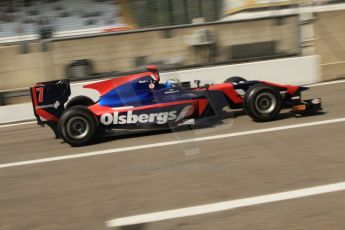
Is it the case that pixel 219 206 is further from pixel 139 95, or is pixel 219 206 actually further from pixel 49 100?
pixel 49 100

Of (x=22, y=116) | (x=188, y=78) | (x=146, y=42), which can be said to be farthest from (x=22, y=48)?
(x=188, y=78)

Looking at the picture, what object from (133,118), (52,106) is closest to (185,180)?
(133,118)

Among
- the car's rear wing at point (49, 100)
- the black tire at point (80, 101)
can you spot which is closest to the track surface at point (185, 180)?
the car's rear wing at point (49, 100)

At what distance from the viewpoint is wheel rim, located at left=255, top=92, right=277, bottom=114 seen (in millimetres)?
7477

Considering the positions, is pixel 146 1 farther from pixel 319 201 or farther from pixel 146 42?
pixel 319 201

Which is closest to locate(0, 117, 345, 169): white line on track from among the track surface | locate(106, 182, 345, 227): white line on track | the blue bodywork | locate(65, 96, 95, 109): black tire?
the track surface

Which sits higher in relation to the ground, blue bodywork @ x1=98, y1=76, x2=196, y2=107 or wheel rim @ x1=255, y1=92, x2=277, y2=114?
blue bodywork @ x1=98, y1=76, x2=196, y2=107

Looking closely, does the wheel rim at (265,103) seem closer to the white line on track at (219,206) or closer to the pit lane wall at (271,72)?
the white line on track at (219,206)

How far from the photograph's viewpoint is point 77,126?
23.3ft

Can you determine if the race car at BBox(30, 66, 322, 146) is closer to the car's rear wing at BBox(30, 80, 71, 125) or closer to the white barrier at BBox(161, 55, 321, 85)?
the car's rear wing at BBox(30, 80, 71, 125)

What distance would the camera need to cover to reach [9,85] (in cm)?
1141

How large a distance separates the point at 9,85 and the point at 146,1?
4287mm

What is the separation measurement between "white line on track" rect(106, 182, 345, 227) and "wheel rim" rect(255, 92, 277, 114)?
10.2ft

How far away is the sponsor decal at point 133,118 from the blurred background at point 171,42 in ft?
14.2
